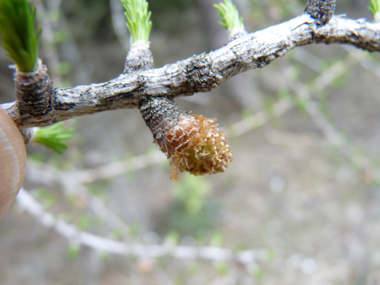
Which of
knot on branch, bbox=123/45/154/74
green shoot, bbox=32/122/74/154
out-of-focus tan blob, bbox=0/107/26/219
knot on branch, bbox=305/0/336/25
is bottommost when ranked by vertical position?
out-of-focus tan blob, bbox=0/107/26/219

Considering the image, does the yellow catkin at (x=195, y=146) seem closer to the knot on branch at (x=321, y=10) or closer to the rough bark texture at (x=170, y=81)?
the rough bark texture at (x=170, y=81)

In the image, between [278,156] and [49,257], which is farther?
[278,156]

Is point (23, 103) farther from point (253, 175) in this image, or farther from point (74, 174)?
point (253, 175)

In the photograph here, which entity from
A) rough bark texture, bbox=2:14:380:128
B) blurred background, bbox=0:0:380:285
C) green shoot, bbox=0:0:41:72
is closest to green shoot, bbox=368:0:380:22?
rough bark texture, bbox=2:14:380:128

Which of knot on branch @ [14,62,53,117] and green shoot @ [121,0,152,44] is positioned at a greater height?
green shoot @ [121,0,152,44]

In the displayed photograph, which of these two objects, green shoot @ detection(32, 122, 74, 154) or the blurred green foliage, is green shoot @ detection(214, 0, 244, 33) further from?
the blurred green foliage

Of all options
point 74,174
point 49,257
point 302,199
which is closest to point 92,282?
point 49,257

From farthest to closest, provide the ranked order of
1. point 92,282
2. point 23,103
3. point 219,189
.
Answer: point 219,189, point 92,282, point 23,103

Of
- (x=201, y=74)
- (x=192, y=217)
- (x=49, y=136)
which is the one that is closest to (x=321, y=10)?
(x=201, y=74)

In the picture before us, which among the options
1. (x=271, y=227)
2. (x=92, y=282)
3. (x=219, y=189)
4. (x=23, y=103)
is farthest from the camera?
(x=219, y=189)
